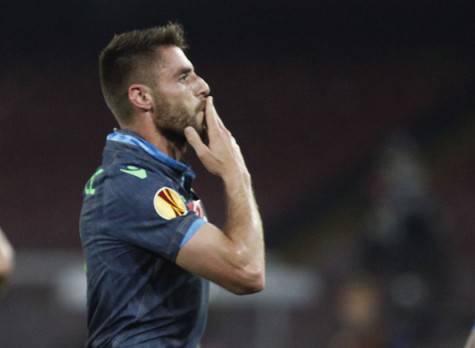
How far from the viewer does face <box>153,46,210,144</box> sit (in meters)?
3.72

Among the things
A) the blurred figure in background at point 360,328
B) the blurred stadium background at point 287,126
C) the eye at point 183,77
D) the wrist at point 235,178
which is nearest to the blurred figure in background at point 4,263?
the wrist at point 235,178

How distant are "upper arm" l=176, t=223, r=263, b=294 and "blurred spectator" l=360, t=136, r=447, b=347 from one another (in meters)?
6.35

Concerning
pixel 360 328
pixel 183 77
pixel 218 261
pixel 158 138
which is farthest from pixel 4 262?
pixel 360 328

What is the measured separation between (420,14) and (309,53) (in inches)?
76.1

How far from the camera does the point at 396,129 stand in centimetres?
1570

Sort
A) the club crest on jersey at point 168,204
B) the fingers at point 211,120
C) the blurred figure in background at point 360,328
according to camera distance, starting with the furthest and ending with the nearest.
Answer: the blurred figure in background at point 360,328, the fingers at point 211,120, the club crest on jersey at point 168,204

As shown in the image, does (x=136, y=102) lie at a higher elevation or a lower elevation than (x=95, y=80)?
lower

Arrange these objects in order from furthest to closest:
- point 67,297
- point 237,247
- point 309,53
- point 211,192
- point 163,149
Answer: point 309,53 < point 211,192 < point 67,297 < point 163,149 < point 237,247

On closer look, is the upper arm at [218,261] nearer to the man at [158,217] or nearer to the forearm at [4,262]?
the man at [158,217]

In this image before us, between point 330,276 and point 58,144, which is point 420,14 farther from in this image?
point 58,144

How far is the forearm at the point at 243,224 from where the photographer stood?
3.41 meters

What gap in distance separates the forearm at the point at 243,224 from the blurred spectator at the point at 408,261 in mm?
Result: 6266

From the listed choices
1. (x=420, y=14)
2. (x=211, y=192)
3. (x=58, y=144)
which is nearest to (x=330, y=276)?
(x=211, y=192)

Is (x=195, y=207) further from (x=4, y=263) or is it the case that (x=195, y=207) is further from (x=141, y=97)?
(x=4, y=263)
